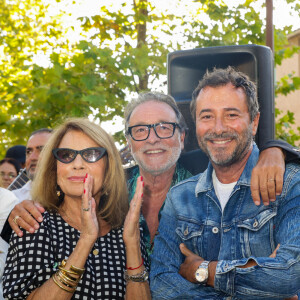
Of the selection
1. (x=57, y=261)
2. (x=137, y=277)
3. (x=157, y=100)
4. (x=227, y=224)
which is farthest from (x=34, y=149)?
(x=227, y=224)

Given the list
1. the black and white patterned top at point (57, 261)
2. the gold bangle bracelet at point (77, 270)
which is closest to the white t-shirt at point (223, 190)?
the black and white patterned top at point (57, 261)

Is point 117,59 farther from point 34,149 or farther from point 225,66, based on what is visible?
point 225,66

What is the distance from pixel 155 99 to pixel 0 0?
27.9 ft

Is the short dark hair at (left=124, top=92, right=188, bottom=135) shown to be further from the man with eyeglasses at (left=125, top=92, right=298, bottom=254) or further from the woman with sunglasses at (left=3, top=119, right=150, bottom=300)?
the woman with sunglasses at (left=3, top=119, right=150, bottom=300)

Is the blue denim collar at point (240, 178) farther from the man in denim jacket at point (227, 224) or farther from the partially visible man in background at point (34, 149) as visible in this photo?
the partially visible man in background at point (34, 149)

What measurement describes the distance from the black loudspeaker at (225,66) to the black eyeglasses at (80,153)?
117 cm

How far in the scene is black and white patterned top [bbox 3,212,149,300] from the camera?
2.76 meters

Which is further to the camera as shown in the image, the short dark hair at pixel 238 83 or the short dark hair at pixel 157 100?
the short dark hair at pixel 157 100

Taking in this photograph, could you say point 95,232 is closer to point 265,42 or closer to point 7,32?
point 265,42

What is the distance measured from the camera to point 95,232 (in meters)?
2.82

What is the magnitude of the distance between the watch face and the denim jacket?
0.07 metres

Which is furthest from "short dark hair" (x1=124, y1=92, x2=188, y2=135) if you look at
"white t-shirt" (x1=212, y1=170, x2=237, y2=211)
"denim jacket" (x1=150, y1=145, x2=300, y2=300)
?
"white t-shirt" (x1=212, y1=170, x2=237, y2=211)

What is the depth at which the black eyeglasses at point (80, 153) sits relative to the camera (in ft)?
10.2

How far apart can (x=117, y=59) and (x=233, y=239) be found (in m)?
5.30
